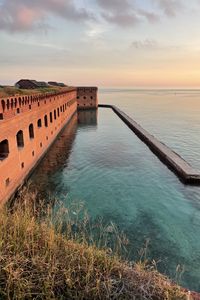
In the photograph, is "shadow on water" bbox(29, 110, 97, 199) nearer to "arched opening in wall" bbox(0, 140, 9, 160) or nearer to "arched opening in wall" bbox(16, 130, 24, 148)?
"arched opening in wall" bbox(0, 140, 9, 160)

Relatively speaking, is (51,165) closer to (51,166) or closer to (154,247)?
(51,166)

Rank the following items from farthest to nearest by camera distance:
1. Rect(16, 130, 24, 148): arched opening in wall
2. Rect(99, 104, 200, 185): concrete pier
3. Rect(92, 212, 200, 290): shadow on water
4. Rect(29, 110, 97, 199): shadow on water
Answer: Rect(16, 130, 24, 148): arched opening in wall
Rect(99, 104, 200, 185): concrete pier
Rect(29, 110, 97, 199): shadow on water
Rect(92, 212, 200, 290): shadow on water

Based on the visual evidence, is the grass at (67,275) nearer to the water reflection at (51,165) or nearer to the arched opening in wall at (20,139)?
the water reflection at (51,165)

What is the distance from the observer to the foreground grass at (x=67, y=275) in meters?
4.66

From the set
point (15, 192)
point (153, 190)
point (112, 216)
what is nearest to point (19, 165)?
point (15, 192)

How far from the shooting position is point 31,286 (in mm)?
4602

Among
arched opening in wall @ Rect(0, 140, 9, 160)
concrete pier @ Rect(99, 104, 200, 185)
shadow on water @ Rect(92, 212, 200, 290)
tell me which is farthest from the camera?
concrete pier @ Rect(99, 104, 200, 185)

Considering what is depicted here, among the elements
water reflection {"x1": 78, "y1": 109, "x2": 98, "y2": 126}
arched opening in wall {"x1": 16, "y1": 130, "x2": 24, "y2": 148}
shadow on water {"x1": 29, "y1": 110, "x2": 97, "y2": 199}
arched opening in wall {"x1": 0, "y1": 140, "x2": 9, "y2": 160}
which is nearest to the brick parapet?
arched opening in wall {"x1": 0, "y1": 140, "x2": 9, "y2": 160}

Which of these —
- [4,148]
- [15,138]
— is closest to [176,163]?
[15,138]

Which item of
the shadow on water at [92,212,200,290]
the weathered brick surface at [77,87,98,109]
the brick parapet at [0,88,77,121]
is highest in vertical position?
the weathered brick surface at [77,87,98,109]

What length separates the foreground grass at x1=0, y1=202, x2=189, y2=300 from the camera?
4656mm

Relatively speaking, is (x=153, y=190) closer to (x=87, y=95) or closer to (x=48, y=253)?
(x=48, y=253)

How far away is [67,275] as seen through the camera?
194 inches

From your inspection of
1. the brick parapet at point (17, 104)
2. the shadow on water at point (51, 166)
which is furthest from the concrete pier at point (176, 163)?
the brick parapet at point (17, 104)
